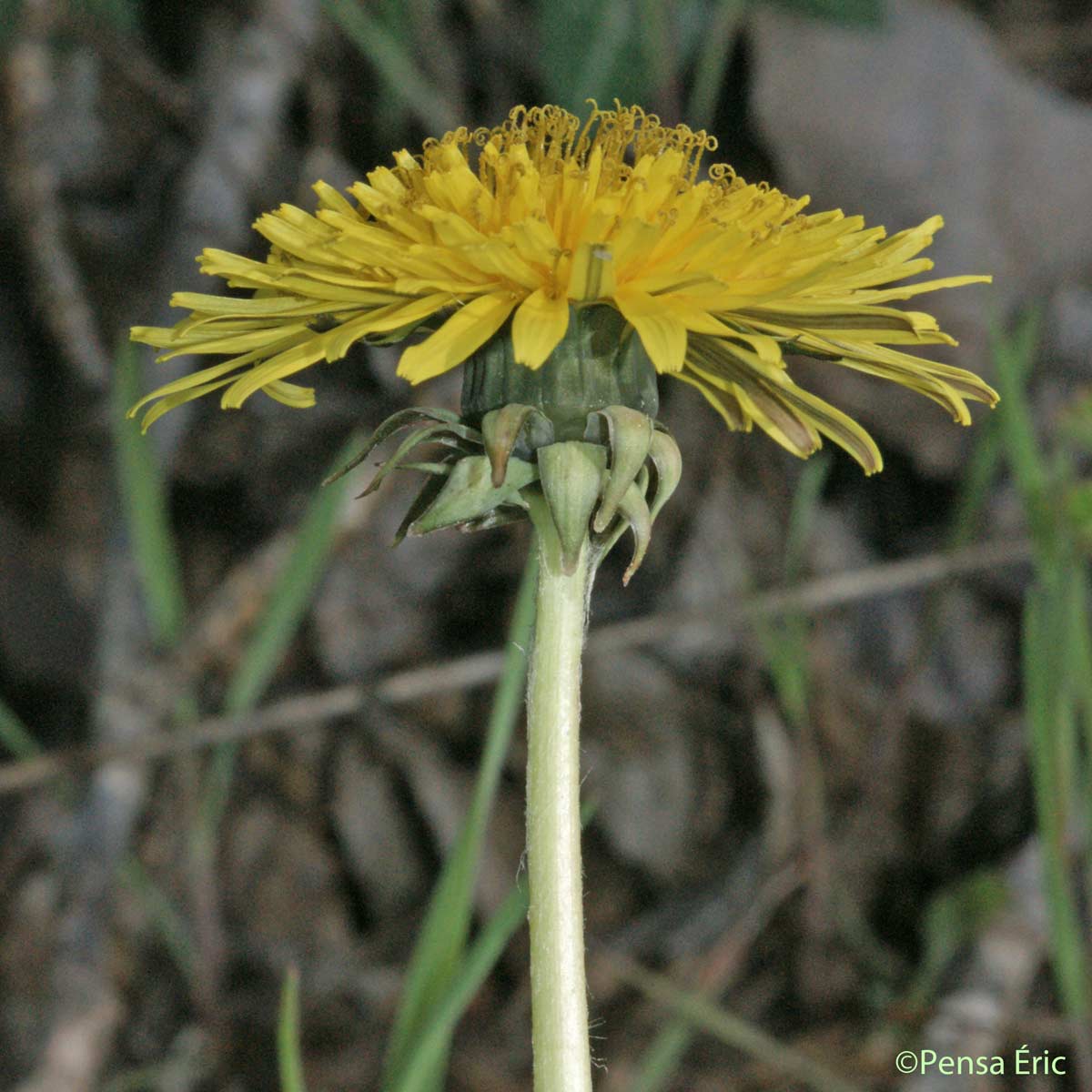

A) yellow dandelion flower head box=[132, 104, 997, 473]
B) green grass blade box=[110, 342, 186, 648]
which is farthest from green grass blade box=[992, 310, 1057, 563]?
green grass blade box=[110, 342, 186, 648]

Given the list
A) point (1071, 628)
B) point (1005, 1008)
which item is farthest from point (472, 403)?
point (1005, 1008)

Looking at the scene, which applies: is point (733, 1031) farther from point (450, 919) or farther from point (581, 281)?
point (581, 281)

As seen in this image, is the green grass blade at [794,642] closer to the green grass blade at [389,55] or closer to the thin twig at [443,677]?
the thin twig at [443,677]

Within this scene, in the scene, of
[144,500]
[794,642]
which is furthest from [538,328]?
[794,642]

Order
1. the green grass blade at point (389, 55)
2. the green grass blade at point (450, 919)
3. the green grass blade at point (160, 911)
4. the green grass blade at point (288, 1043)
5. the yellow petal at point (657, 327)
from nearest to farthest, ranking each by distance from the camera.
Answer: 1. the yellow petal at point (657, 327)
2. the green grass blade at point (288, 1043)
3. the green grass blade at point (450, 919)
4. the green grass blade at point (160, 911)
5. the green grass blade at point (389, 55)

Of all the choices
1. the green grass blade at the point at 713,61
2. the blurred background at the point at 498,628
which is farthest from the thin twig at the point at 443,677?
the green grass blade at the point at 713,61
